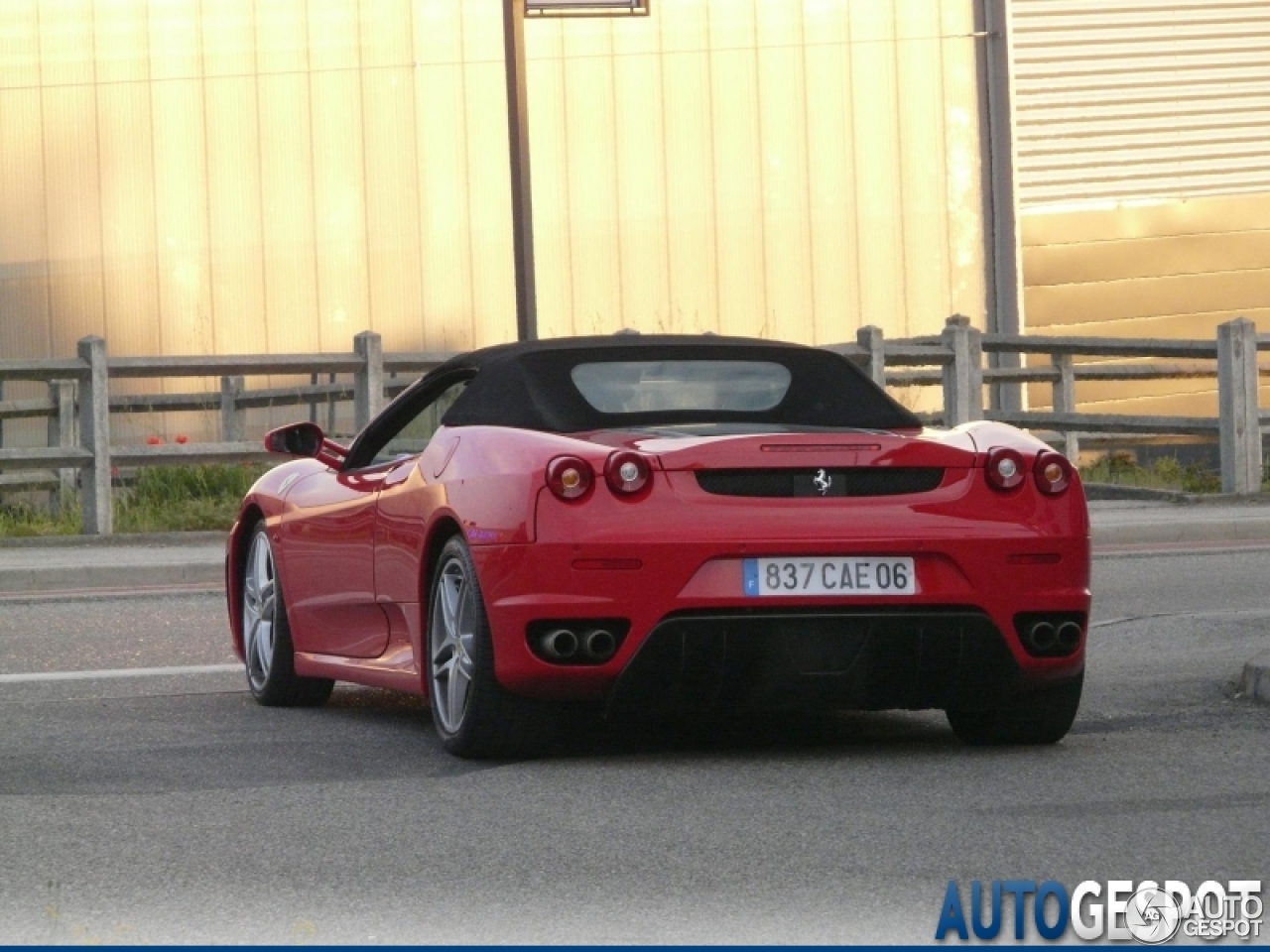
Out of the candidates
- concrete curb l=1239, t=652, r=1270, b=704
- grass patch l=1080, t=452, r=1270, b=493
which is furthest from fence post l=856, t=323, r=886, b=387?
concrete curb l=1239, t=652, r=1270, b=704

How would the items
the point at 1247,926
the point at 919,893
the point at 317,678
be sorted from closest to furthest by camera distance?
the point at 1247,926 → the point at 919,893 → the point at 317,678

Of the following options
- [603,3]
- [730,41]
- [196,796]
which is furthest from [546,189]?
[196,796]

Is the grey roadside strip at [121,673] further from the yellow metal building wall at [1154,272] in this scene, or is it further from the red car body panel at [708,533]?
the yellow metal building wall at [1154,272]

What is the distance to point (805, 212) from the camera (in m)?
27.5

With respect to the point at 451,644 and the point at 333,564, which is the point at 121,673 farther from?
the point at 451,644

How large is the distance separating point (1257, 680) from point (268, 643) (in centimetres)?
330

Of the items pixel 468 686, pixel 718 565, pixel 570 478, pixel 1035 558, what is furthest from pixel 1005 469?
pixel 468 686

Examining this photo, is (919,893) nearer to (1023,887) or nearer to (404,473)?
(1023,887)

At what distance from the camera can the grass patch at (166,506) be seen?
1888 centimetres

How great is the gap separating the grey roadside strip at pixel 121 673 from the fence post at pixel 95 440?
8126 millimetres

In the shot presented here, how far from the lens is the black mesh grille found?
6965 millimetres

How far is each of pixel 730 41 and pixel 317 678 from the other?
1930 centimetres

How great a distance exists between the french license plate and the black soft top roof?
2.57ft

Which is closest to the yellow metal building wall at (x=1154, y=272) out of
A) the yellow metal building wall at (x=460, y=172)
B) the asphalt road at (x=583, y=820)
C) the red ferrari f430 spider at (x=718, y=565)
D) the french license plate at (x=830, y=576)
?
the yellow metal building wall at (x=460, y=172)
